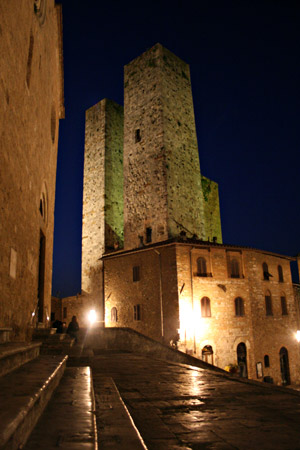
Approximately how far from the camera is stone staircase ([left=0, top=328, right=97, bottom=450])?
67.8 inches

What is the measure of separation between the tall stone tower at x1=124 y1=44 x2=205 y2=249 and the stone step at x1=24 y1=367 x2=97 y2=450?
16.0m

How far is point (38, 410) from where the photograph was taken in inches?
91.5

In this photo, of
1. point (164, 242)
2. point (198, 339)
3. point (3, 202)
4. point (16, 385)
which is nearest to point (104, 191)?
point (164, 242)

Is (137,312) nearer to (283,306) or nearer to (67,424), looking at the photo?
(283,306)

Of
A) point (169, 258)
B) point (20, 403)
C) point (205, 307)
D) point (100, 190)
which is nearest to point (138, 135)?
point (100, 190)

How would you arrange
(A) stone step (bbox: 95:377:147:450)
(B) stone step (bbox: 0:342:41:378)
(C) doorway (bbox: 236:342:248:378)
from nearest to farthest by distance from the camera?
1. (A) stone step (bbox: 95:377:147:450)
2. (B) stone step (bbox: 0:342:41:378)
3. (C) doorway (bbox: 236:342:248:378)

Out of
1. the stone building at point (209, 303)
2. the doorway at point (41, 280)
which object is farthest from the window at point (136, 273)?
the doorway at point (41, 280)

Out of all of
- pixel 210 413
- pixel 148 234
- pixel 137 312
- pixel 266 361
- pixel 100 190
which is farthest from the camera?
pixel 100 190

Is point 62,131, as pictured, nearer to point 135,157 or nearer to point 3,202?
point 135,157

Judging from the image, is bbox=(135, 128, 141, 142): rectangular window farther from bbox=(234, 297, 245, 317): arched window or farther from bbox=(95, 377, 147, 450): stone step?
bbox=(95, 377, 147, 450): stone step

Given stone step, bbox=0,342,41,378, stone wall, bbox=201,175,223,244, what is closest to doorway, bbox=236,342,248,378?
stone wall, bbox=201,175,223,244

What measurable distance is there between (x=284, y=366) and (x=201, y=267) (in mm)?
8480

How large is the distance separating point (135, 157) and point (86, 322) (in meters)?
11.6

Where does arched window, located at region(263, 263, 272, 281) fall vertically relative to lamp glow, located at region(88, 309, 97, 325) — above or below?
above
